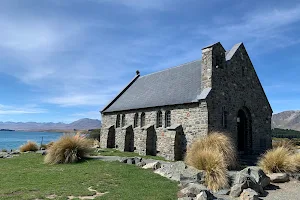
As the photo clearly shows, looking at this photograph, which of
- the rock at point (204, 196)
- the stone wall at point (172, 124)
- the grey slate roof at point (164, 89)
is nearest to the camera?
the rock at point (204, 196)

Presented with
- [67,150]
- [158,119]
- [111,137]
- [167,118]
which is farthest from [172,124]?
[111,137]

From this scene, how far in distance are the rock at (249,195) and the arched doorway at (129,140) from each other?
16257 millimetres

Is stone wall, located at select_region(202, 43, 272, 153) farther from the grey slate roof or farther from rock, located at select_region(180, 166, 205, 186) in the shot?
rock, located at select_region(180, 166, 205, 186)

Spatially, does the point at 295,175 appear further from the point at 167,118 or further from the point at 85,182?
the point at 167,118

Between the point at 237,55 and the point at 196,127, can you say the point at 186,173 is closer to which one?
the point at 196,127

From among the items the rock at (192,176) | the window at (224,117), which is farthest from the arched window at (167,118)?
the rock at (192,176)

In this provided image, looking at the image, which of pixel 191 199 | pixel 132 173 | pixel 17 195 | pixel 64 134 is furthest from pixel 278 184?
pixel 64 134

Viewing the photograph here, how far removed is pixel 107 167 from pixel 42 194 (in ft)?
17.4

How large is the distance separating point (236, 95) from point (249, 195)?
40.5ft

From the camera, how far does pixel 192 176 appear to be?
10586mm

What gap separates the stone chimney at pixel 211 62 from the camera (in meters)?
18.2

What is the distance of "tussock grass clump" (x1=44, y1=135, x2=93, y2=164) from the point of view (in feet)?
52.2

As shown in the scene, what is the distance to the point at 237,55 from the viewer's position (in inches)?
812

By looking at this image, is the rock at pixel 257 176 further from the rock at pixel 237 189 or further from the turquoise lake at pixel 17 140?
the turquoise lake at pixel 17 140
